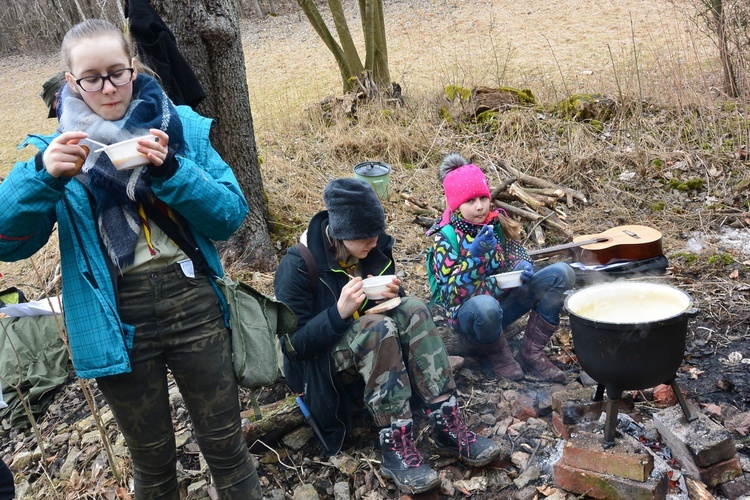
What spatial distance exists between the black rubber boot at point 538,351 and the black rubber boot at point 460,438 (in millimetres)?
757

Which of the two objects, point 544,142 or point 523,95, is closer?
point 544,142

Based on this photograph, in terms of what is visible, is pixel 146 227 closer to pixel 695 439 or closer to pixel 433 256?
pixel 433 256

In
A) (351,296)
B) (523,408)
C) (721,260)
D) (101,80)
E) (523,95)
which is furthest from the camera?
(523,95)

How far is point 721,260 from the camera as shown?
4355 mm

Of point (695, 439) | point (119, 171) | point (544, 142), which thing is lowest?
point (695, 439)

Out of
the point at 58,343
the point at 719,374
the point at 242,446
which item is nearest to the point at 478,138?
the point at 719,374

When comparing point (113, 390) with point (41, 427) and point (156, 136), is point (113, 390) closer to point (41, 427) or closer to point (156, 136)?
point (156, 136)

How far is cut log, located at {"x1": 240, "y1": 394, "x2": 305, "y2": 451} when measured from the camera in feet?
10.2

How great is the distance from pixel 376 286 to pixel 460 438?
2.76 ft

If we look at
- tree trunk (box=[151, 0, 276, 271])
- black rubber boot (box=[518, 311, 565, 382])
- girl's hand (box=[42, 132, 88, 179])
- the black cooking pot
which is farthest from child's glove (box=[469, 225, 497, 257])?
girl's hand (box=[42, 132, 88, 179])

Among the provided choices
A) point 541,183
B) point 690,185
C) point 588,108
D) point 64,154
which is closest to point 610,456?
point 64,154

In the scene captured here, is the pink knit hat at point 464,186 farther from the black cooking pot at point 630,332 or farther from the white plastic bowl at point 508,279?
the black cooking pot at point 630,332

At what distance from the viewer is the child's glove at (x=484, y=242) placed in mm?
3344

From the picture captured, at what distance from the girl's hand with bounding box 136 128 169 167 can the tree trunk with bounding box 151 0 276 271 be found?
2417 mm
